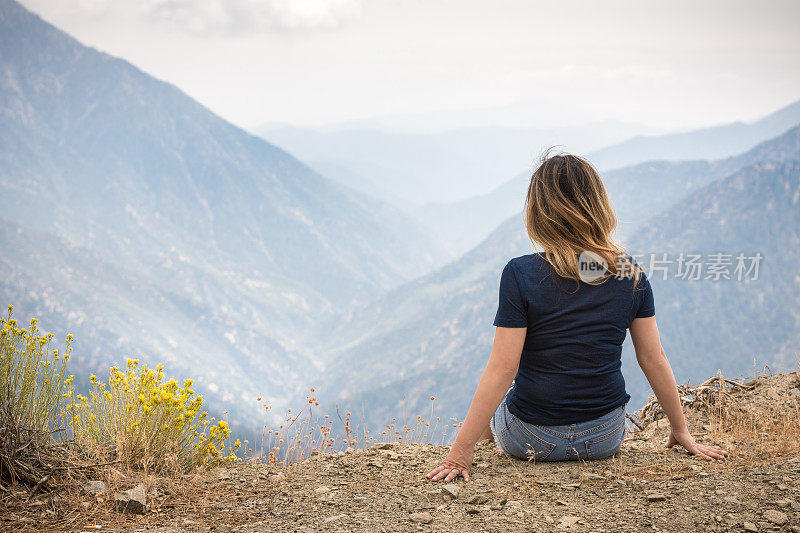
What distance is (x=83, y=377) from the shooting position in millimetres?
94375

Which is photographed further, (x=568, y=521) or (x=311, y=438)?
(x=311, y=438)

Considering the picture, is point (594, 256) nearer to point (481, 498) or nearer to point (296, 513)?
point (481, 498)

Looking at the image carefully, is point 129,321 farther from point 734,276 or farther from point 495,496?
point 495,496

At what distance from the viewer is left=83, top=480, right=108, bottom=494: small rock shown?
3637mm

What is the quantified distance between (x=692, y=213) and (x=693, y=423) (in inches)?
5742

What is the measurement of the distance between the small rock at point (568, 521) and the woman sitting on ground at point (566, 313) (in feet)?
1.87

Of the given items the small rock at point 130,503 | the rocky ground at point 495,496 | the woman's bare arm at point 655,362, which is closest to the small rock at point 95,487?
the rocky ground at point 495,496

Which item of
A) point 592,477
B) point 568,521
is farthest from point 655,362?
point 568,521

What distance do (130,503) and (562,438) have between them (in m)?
2.57

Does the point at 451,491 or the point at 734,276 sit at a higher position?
the point at 451,491

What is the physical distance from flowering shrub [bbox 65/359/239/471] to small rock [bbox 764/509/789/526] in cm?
329

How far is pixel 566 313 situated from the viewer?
3.35 m

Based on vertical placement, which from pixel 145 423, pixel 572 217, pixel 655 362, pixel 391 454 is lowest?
pixel 391 454

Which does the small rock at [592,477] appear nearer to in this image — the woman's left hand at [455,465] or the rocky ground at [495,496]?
the rocky ground at [495,496]
